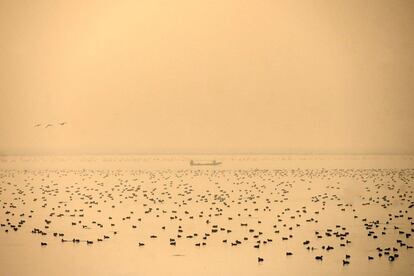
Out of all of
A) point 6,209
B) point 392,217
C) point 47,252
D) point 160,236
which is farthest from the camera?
point 6,209

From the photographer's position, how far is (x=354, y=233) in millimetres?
20281

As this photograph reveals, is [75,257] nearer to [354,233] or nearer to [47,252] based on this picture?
[47,252]

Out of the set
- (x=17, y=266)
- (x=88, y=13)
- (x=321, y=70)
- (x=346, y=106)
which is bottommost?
(x=17, y=266)

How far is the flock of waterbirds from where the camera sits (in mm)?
19094

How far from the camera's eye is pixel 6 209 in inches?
1027

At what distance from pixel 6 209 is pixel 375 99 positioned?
69.9m

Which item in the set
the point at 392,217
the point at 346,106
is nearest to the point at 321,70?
the point at 346,106

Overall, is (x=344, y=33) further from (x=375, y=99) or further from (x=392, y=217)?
(x=392, y=217)

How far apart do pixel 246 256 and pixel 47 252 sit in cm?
571

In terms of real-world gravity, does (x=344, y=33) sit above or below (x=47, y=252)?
above

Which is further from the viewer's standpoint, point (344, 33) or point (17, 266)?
point (344, 33)

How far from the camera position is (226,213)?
24797 mm

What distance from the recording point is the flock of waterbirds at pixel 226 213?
19094mm

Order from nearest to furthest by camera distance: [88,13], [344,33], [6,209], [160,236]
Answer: [160,236] → [6,209] → [344,33] → [88,13]
